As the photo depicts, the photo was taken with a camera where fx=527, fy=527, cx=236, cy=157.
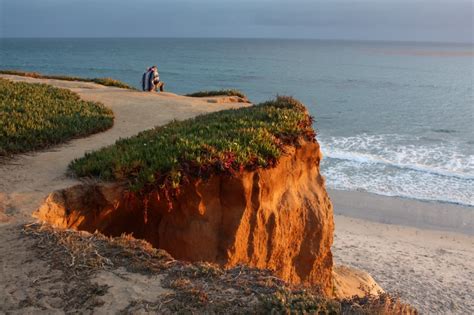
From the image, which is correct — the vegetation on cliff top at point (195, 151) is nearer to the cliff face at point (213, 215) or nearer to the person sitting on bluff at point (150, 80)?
the cliff face at point (213, 215)

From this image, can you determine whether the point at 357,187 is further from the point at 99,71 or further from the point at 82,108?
the point at 99,71

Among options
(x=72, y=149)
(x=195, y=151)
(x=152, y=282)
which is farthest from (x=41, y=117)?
(x=152, y=282)

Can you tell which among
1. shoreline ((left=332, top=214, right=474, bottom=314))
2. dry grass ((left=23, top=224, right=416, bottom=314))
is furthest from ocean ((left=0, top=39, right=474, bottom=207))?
dry grass ((left=23, top=224, right=416, bottom=314))

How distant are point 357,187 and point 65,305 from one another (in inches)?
771

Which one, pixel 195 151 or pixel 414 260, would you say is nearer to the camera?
pixel 195 151

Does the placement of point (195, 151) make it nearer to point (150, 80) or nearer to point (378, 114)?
point (150, 80)

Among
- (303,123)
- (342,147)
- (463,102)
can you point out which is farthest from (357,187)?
(463,102)

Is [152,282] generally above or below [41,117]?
below

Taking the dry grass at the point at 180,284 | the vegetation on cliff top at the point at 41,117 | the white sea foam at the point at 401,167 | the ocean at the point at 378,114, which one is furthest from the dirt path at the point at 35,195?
the ocean at the point at 378,114

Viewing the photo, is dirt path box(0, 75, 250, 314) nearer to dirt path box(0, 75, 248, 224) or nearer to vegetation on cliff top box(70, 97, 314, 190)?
dirt path box(0, 75, 248, 224)

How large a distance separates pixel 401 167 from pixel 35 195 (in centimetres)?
2163

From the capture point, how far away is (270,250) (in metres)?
9.33

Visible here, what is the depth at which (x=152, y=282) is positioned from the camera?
5359 mm

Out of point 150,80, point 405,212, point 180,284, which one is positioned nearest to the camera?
point 180,284
